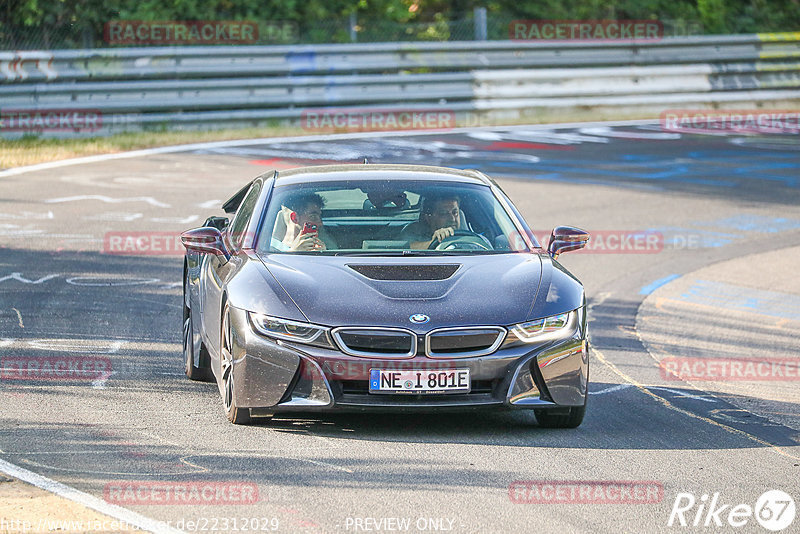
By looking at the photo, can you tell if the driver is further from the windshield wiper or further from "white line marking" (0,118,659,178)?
"white line marking" (0,118,659,178)

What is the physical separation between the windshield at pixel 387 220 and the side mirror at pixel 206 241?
0.26 metres

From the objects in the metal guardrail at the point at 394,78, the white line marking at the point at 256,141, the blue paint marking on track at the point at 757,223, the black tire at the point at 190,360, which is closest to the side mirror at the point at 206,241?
the black tire at the point at 190,360

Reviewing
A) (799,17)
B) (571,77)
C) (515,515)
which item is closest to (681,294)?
(515,515)

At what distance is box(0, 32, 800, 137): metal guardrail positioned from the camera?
2253cm

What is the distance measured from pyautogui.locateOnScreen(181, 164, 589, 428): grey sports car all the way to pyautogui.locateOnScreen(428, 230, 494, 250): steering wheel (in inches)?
0.4

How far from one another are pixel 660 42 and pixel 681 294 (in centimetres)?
1667

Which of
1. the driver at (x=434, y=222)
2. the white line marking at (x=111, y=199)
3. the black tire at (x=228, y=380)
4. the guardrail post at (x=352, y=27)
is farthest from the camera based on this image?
the guardrail post at (x=352, y=27)

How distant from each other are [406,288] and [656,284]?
21.4 feet

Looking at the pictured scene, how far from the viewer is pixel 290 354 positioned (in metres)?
6.64

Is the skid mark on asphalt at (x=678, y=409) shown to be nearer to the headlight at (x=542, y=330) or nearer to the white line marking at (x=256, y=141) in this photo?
the headlight at (x=542, y=330)

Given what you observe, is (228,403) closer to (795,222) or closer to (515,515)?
(515,515)

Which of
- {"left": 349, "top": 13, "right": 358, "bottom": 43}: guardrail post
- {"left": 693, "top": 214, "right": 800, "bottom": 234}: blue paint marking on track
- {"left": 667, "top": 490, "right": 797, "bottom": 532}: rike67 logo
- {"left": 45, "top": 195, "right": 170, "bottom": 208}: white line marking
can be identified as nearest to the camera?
{"left": 667, "top": 490, "right": 797, "bottom": 532}: rike67 logo

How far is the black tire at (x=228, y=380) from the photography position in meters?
6.90

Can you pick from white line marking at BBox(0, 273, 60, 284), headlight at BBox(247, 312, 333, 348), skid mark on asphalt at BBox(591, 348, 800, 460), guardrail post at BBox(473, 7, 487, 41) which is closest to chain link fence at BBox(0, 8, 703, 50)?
guardrail post at BBox(473, 7, 487, 41)
